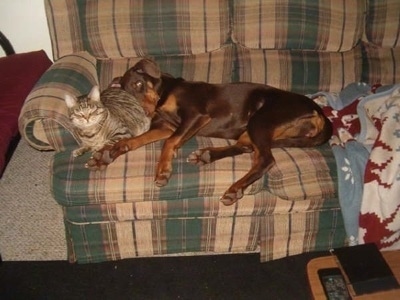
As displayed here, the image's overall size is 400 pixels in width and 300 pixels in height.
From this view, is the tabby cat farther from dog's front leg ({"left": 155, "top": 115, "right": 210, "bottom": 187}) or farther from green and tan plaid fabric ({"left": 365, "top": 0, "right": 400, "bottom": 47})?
green and tan plaid fabric ({"left": 365, "top": 0, "right": 400, "bottom": 47})

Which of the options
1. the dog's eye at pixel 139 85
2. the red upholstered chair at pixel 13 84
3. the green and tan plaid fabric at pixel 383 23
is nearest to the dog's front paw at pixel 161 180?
the dog's eye at pixel 139 85

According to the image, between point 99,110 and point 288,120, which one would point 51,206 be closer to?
point 99,110

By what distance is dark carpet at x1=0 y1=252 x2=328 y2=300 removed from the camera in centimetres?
194

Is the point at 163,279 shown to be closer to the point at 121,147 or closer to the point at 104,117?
the point at 121,147

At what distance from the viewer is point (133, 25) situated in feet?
7.68

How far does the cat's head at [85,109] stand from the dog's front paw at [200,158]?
507mm

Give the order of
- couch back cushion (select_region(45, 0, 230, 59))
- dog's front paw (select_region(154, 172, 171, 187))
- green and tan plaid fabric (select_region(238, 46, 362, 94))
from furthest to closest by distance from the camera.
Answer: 1. green and tan plaid fabric (select_region(238, 46, 362, 94))
2. couch back cushion (select_region(45, 0, 230, 59))
3. dog's front paw (select_region(154, 172, 171, 187))

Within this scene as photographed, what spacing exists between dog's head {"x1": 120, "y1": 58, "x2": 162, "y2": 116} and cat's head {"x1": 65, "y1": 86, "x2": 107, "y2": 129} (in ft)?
0.79

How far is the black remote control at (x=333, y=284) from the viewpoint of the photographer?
1284 millimetres

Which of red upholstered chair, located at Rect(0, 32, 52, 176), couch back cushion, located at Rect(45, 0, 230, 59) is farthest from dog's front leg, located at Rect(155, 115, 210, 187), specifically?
red upholstered chair, located at Rect(0, 32, 52, 176)

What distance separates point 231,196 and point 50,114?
94 centimetres

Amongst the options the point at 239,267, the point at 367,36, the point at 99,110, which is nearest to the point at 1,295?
the point at 99,110

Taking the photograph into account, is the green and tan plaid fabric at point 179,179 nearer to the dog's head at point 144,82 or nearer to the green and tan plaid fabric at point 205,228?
the green and tan plaid fabric at point 205,228

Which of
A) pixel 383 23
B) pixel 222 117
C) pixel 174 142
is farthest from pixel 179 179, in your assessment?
pixel 383 23
